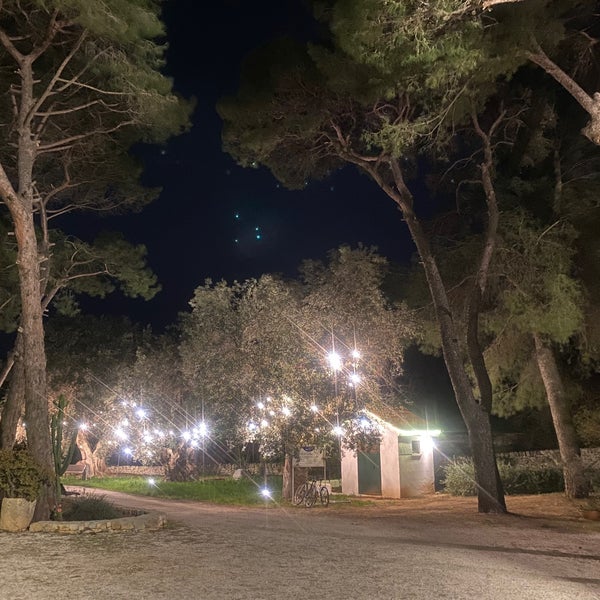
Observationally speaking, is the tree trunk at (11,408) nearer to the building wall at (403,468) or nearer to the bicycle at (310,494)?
the bicycle at (310,494)

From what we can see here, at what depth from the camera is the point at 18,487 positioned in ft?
33.3

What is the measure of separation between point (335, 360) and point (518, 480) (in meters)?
7.41

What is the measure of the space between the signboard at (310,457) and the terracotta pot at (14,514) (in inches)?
333

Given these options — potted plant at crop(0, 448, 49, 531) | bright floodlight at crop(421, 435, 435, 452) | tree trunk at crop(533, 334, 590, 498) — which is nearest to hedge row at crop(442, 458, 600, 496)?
bright floodlight at crop(421, 435, 435, 452)

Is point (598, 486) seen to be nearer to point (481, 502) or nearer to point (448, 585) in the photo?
point (481, 502)

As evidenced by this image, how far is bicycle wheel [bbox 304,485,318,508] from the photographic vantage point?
53.5 ft

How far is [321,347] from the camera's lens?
54.4ft

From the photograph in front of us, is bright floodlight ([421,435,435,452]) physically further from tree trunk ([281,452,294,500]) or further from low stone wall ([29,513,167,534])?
low stone wall ([29,513,167,534])

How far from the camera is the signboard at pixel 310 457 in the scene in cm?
1705

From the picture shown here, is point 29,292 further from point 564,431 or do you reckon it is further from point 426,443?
point 426,443

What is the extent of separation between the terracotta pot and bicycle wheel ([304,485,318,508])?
26.5 ft

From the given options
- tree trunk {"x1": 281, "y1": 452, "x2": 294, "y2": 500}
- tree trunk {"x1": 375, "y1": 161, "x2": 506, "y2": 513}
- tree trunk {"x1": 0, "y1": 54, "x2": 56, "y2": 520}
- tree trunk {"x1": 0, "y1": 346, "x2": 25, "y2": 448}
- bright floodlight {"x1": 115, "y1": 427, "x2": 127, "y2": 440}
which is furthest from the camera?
bright floodlight {"x1": 115, "y1": 427, "x2": 127, "y2": 440}

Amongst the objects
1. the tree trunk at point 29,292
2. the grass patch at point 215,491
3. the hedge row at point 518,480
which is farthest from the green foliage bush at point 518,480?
the tree trunk at point 29,292

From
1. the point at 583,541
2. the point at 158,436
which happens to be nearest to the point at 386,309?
the point at 583,541
